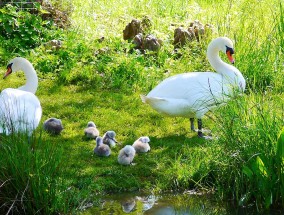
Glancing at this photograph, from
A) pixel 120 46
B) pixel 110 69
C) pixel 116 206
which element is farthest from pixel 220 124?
pixel 120 46

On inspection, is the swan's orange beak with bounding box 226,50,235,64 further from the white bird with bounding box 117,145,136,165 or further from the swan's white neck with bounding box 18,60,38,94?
the swan's white neck with bounding box 18,60,38,94

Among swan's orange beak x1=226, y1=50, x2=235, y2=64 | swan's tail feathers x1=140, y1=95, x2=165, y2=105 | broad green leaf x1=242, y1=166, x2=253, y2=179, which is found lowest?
broad green leaf x1=242, y1=166, x2=253, y2=179

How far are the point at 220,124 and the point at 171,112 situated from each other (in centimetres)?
173

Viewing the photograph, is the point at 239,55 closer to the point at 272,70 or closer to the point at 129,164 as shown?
the point at 272,70

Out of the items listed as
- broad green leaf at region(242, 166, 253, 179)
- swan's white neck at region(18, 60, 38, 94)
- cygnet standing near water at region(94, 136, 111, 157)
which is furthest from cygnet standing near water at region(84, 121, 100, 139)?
broad green leaf at region(242, 166, 253, 179)

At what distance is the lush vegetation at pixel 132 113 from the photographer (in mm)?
6359

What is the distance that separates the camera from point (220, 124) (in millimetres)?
7055

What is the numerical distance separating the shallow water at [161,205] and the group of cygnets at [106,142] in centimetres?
72

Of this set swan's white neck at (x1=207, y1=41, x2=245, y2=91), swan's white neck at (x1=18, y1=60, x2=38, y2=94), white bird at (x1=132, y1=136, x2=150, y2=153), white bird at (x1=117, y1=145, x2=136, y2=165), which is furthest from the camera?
swan's white neck at (x1=18, y1=60, x2=38, y2=94)

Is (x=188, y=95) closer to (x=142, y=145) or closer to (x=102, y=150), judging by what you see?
(x=142, y=145)

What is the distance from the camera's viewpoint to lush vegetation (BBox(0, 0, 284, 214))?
6.36 metres

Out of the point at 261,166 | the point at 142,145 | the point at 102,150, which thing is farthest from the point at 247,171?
the point at 102,150

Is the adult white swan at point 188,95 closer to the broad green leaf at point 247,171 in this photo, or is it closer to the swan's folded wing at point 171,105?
the swan's folded wing at point 171,105

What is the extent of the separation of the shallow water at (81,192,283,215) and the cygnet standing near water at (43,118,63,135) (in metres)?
1.83
